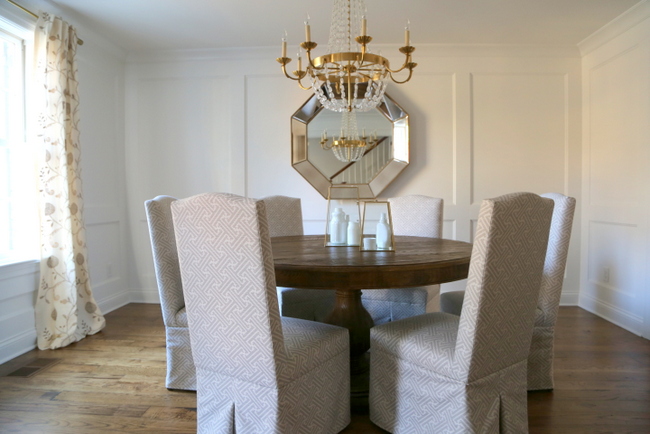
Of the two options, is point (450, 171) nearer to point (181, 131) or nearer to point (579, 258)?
point (579, 258)

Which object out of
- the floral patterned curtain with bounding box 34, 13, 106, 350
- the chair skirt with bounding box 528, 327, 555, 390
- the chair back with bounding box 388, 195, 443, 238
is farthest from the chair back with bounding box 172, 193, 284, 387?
the floral patterned curtain with bounding box 34, 13, 106, 350

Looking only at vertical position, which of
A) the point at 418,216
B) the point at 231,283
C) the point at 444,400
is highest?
the point at 418,216

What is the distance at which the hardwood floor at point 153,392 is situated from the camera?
6.34ft

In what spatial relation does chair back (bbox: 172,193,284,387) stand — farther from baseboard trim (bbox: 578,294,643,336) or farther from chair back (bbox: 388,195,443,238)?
baseboard trim (bbox: 578,294,643,336)

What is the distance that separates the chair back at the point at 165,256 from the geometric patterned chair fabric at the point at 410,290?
1.20m

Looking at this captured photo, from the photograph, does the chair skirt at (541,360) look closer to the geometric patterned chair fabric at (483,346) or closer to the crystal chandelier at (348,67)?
the geometric patterned chair fabric at (483,346)

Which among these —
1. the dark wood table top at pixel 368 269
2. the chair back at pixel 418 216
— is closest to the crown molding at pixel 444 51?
the chair back at pixel 418 216

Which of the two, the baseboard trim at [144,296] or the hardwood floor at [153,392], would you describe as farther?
the baseboard trim at [144,296]

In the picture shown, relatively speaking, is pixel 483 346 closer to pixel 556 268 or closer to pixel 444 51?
pixel 556 268

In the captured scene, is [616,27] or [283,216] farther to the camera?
[616,27]

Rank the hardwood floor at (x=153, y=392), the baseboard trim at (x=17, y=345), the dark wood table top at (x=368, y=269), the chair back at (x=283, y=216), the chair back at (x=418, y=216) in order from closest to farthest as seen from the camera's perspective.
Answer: the dark wood table top at (x=368, y=269) < the hardwood floor at (x=153, y=392) < the baseboard trim at (x=17, y=345) < the chair back at (x=418, y=216) < the chair back at (x=283, y=216)

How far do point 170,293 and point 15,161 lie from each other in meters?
1.77

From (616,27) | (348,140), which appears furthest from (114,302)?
(616,27)

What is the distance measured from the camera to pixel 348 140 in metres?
3.93
